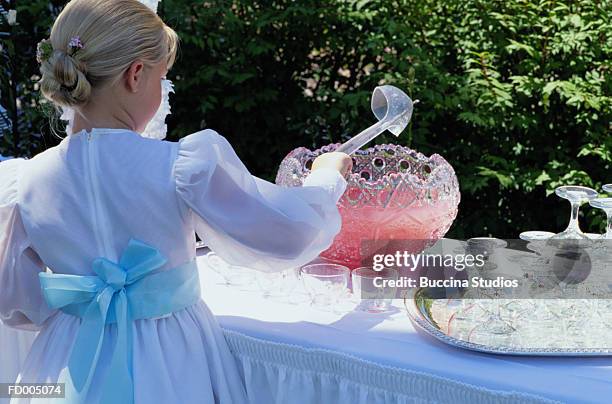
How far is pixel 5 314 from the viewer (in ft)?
4.49

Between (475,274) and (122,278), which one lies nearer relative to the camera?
(122,278)

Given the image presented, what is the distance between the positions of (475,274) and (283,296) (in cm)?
35

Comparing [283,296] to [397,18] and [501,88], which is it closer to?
[501,88]

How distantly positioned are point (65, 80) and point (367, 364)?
634 mm

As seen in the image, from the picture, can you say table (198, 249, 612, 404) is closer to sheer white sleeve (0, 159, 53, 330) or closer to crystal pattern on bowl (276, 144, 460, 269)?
crystal pattern on bowl (276, 144, 460, 269)

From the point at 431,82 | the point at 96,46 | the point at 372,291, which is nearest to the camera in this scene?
the point at 96,46

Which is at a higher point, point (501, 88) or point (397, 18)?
point (397, 18)

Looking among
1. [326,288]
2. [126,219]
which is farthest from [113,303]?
[326,288]

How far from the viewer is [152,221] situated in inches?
49.7

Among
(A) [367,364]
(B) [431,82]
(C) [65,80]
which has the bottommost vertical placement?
(A) [367,364]

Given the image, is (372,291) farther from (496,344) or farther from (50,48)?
(50,48)

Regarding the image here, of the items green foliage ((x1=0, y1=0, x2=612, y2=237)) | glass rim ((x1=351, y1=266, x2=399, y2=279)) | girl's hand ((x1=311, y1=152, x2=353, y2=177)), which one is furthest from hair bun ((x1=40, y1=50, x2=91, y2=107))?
green foliage ((x1=0, y1=0, x2=612, y2=237))

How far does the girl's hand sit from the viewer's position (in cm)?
139

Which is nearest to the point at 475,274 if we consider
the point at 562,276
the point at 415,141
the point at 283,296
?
the point at 562,276
